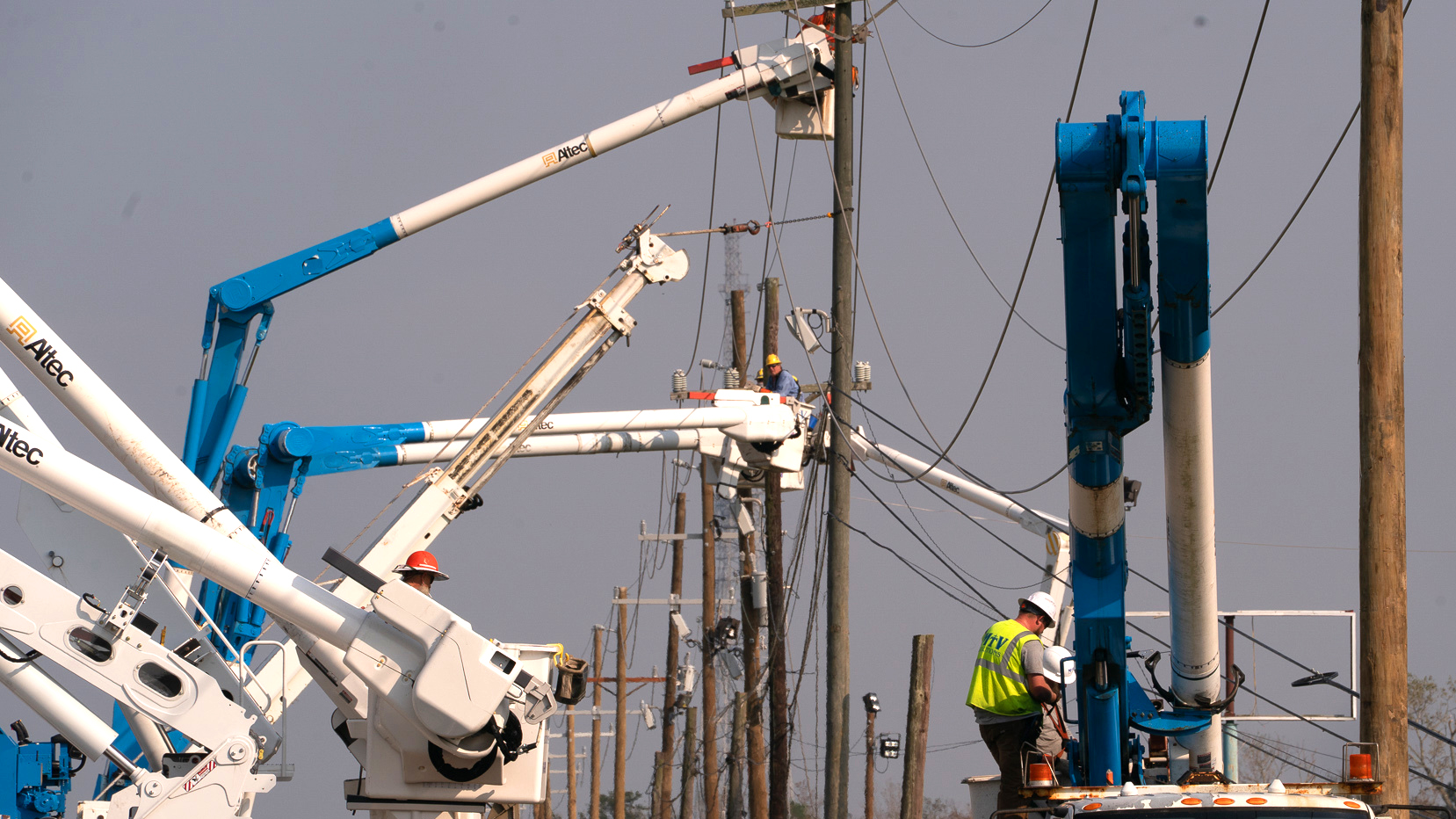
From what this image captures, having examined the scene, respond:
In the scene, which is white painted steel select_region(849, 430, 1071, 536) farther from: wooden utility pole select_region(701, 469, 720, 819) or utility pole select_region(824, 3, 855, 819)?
wooden utility pole select_region(701, 469, 720, 819)

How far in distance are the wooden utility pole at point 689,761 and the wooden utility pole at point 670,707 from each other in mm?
383

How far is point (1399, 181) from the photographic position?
33.4 feet

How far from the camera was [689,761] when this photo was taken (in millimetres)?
39281

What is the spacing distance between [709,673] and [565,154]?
20.8m

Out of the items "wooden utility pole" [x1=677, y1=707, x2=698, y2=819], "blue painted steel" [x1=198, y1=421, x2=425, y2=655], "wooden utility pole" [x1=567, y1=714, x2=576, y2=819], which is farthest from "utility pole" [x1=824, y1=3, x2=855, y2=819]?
"wooden utility pole" [x1=567, y1=714, x2=576, y2=819]

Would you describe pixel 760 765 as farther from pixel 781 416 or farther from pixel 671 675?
pixel 671 675

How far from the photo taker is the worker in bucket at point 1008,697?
1009 centimetres

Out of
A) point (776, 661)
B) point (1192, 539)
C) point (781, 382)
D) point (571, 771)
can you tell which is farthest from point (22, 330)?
point (571, 771)

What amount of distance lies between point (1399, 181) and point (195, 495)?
28.9 feet

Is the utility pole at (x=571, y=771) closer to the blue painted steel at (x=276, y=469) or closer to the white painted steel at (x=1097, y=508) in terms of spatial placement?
the blue painted steel at (x=276, y=469)

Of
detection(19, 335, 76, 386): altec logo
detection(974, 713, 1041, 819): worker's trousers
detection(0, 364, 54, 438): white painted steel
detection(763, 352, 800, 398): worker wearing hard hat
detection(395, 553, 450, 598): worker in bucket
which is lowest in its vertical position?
detection(974, 713, 1041, 819): worker's trousers

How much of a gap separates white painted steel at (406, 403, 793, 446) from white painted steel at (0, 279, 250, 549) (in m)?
4.69

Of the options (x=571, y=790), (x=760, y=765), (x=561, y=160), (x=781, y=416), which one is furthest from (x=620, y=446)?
(x=571, y=790)

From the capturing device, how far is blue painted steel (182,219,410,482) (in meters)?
15.3
